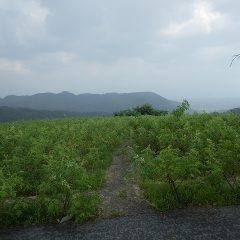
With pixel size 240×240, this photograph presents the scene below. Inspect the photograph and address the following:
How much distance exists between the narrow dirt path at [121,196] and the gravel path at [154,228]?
45 cm

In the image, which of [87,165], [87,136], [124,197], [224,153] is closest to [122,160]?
[87,165]

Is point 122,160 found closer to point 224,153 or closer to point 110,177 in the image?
point 110,177

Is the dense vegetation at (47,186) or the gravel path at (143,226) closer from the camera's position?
the gravel path at (143,226)

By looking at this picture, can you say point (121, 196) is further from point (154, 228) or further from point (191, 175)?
point (154, 228)

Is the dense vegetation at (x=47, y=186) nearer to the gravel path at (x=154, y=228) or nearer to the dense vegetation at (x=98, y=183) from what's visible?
the dense vegetation at (x=98, y=183)

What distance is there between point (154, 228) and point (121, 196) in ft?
7.94

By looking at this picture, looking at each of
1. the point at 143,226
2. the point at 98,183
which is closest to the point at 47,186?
the point at 143,226

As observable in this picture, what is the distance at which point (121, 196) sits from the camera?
36.7ft

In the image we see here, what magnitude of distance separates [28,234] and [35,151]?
4224mm

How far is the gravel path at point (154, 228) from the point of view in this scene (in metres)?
8.54

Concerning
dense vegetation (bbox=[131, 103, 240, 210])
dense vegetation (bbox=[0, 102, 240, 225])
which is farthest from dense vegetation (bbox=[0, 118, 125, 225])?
dense vegetation (bbox=[131, 103, 240, 210])

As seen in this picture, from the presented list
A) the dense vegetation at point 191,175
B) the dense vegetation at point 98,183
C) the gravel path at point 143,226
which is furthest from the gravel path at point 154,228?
the dense vegetation at point 191,175

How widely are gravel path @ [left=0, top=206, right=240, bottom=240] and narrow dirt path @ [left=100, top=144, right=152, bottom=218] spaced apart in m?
0.45

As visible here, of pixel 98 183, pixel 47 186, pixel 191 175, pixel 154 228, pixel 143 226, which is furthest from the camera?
pixel 98 183
